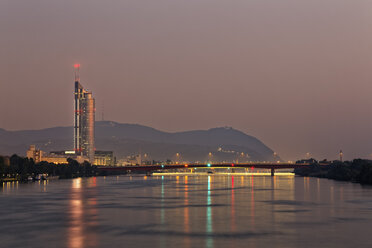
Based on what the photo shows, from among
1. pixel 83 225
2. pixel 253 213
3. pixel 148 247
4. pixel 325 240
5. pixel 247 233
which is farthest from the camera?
pixel 253 213

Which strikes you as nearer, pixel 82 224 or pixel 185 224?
pixel 82 224

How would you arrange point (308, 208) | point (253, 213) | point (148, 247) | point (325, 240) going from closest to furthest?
point (148, 247) < point (325, 240) < point (253, 213) < point (308, 208)

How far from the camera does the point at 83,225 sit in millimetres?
71812

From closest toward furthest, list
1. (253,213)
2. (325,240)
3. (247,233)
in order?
(325,240)
(247,233)
(253,213)

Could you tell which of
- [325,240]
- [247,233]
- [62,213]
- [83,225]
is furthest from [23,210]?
[325,240]

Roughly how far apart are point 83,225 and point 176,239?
16.4m

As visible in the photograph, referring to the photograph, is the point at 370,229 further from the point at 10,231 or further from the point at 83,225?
the point at 10,231

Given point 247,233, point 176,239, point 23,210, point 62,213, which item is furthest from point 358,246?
point 23,210

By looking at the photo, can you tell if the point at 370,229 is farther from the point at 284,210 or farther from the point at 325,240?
the point at 284,210

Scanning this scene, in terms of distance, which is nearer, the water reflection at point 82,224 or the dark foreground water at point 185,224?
the water reflection at point 82,224

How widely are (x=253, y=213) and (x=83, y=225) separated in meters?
27.2

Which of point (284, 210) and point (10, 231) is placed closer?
point (10, 231)

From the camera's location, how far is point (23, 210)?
304 feet

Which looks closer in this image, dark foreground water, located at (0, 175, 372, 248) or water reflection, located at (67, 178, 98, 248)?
water reflection, located at (67, 178, 98, 248)
